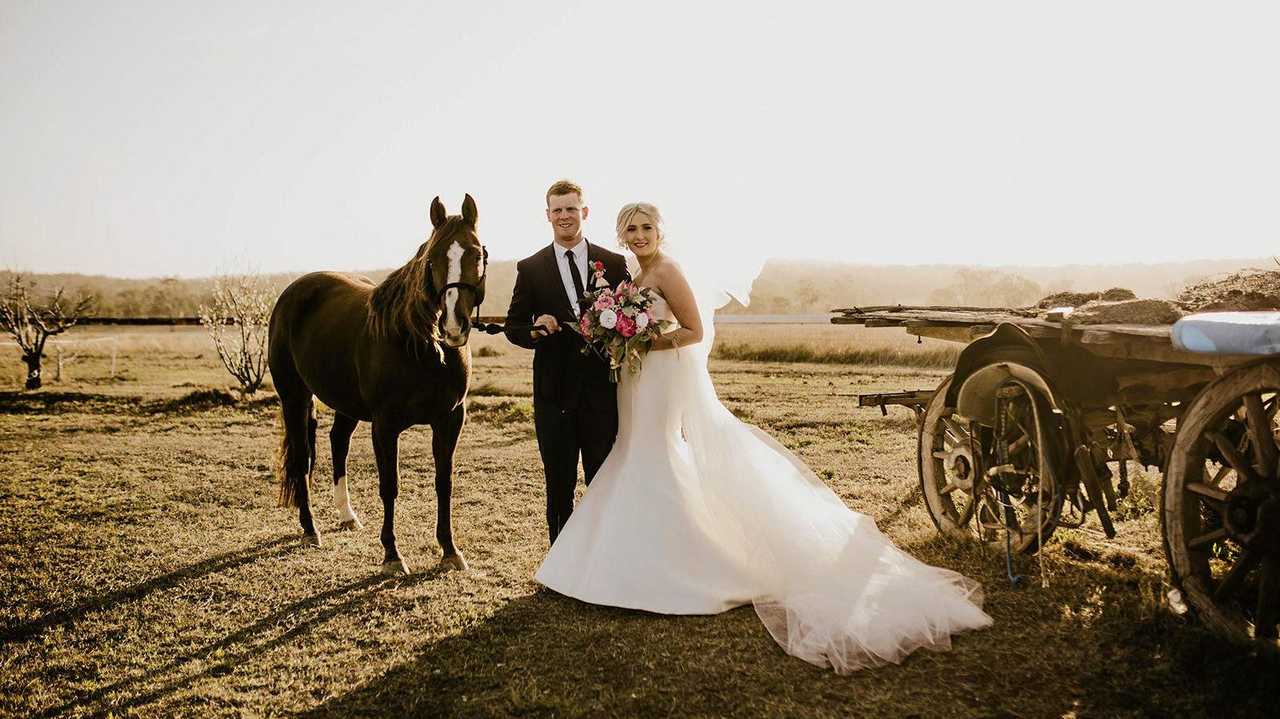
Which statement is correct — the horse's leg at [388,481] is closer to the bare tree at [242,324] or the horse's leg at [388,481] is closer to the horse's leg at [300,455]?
the horse's leg at [300,455]

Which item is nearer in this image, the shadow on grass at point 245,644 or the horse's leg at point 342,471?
the shadow on grass at point 245,644

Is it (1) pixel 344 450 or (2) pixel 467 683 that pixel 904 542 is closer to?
(2) pixel 467 683

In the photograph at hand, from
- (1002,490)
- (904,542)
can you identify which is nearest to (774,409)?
(904,542)

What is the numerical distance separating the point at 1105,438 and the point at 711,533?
9.02 ft

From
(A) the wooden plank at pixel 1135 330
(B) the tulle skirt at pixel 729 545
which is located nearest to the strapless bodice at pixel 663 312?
(B) the tulle skirt at pixel 729 545

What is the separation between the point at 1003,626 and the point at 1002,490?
1073 millimetres

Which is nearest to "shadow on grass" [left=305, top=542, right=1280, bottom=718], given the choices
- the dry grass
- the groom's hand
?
the groom's hand

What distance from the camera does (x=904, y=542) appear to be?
5.89m

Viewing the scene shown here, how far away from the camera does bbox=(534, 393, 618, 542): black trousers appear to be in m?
5.12

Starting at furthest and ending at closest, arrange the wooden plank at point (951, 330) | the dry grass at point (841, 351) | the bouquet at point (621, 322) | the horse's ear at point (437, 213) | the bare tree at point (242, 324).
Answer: the dry grass at point (841, 351) < the bare tree at point (242, 324) < the wooden plank at point (951, 330) < the horse's ear at point (437, 213) < the bouquet at point (621, 322)

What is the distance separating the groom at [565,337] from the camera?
5.02m

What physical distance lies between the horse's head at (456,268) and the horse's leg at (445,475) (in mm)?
908

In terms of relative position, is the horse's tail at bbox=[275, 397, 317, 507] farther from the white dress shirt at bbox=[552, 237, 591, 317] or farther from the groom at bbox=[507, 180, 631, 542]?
the white dress shirt at bbox=[552, 237, 591, 317]

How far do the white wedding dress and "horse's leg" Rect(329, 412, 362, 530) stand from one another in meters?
2.85
